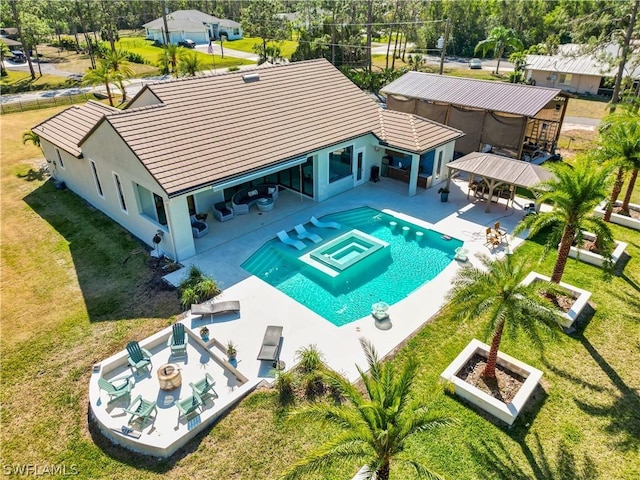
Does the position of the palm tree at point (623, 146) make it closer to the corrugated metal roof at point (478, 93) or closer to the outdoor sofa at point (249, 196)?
the corrugated metal roof at point (478, 93)

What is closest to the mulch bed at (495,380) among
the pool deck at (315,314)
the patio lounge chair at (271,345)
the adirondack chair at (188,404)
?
the pool deck at (315,314)

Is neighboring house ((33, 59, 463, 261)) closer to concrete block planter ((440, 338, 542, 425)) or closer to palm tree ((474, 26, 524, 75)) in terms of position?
concrete block planter ((440, 338, 542, 425))

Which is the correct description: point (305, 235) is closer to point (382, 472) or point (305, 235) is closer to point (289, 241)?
point (289, 241)

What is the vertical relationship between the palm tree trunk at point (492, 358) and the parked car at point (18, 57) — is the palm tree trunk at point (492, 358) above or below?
below

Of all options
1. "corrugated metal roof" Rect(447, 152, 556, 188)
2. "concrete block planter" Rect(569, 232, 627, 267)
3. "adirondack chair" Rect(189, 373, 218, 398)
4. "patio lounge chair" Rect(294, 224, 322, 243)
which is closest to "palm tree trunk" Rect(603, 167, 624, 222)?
"concrete block planter" Rect(569, 232, 627, 267)

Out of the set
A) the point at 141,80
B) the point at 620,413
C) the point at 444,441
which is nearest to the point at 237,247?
the point at 444,441

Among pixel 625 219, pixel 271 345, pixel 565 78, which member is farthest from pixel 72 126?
pixel 565 78

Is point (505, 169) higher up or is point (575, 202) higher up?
point (575, 202)
